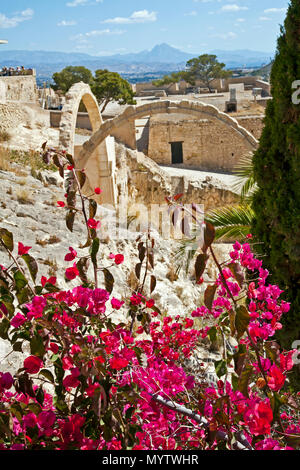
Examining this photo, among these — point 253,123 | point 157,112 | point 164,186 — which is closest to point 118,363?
point 157,112

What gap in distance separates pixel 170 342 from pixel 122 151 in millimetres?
11030

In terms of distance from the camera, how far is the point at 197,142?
17.9 m

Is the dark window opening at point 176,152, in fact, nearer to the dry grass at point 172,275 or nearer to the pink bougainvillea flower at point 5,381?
the dry grass at point 172,275

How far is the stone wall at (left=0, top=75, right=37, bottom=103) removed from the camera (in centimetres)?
1986

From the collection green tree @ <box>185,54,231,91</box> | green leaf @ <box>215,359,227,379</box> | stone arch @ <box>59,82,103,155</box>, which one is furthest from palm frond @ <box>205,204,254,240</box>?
green tree @ <box>185,54,231,91</box>

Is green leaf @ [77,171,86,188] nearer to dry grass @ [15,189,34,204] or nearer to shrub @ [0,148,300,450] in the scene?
shrub @ [0,148,300,450]

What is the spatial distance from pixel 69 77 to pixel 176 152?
25549 millimetres

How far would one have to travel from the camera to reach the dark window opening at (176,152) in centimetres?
1847

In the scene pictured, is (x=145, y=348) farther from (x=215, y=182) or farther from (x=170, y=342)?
(x=215, y=182)

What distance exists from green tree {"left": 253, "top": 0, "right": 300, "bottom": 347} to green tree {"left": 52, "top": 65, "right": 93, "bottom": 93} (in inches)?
1496

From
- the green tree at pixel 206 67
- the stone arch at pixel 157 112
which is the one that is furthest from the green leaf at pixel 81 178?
the green tree at pixel 206 67

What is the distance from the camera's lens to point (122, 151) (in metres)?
12.9

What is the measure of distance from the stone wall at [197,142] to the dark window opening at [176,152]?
0.50ft
